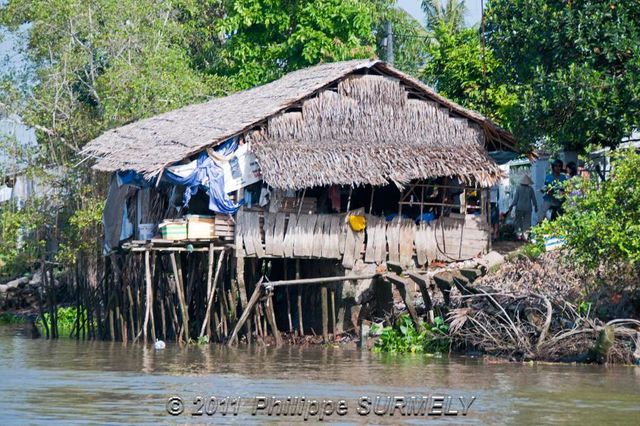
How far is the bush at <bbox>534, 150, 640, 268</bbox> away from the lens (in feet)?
59.0

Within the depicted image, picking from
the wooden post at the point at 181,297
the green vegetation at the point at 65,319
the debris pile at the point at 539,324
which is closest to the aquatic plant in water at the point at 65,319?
the green vegetation at the point at 65,319

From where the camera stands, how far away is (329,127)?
22.1 metres

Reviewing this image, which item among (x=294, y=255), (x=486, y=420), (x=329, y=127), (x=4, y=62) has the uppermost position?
(x=4, y=62)

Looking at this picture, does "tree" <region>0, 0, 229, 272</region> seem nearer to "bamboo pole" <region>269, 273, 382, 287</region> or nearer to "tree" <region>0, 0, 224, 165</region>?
"tree" <region>0, 0, 224, 165</region>

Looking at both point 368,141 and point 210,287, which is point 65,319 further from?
point 368,141

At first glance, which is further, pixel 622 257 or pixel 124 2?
pixel 124 2

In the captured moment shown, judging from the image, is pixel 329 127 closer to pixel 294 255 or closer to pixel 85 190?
pixel 294 255

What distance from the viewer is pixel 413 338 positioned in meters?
19.9

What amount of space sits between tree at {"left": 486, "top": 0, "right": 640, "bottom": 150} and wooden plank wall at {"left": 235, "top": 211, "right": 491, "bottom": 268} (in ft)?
8.00

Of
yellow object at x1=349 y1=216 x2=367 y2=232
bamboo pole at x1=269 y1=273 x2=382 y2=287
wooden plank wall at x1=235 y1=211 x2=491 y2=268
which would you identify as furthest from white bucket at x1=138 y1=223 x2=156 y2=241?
yellow object at x1=349 y1=216 x2=367 y2=232

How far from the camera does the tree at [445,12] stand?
41.8m

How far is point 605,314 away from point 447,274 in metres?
2.54

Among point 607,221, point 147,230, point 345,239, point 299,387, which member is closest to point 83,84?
point 147,230

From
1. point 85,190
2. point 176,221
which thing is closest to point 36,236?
point 85,190
